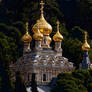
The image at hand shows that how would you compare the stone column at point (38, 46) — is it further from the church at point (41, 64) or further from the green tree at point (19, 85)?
the green tree at point (19, 85)

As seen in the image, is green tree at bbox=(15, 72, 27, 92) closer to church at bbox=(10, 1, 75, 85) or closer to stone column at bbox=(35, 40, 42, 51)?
church at bbox=(10, 1, 75, 85)

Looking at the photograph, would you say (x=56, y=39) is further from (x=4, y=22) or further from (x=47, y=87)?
(x=4, y=22)

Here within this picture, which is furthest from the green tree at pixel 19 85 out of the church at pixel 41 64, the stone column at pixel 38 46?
the stone column at pixel 38 46

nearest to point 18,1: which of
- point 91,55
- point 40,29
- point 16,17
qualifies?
point 16,17

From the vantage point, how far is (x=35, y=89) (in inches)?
2746

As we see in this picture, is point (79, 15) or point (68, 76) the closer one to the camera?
point (68, 76)

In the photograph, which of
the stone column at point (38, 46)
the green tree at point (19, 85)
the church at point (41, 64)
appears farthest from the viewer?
the stone column at point (38, 46)

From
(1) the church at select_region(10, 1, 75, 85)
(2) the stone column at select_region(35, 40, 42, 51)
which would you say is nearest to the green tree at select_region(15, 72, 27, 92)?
(1) the church at select_region(10, 1, 75, 85)

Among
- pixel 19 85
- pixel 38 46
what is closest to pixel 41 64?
pixel 38 46

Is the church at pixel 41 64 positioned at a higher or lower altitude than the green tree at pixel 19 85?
higher

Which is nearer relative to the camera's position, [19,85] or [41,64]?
[19,85]

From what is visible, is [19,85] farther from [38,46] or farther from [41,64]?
[38,46]

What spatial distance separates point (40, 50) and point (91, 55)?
40.9ft

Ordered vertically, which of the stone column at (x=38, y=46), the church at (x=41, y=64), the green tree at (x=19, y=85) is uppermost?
the stone column at (x=38, y=46)
